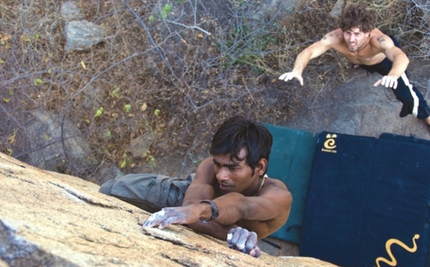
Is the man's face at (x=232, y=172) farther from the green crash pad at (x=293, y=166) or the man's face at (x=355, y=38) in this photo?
the green crash pad at (x=293, y=166)

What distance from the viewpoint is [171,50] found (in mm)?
4656

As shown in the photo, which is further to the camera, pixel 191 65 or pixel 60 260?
pixel 191 65

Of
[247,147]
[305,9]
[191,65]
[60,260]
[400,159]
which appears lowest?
[60,260]

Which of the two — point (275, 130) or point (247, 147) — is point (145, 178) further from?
point (275, 130)

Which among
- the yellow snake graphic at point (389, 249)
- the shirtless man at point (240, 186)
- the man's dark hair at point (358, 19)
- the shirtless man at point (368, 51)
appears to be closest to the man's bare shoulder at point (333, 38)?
the shirtless man at point (368, 51)

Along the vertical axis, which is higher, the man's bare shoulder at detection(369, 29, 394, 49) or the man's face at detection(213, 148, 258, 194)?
the man's bare shoulder at detection(369, 29, 394, 49)

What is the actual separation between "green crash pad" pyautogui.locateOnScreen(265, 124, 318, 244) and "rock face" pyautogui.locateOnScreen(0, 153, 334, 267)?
235 cm

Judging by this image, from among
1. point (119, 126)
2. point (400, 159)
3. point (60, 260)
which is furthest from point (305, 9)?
point (60, 260)

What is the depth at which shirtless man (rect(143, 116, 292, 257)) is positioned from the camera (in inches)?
79.9

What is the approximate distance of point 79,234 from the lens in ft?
4.58

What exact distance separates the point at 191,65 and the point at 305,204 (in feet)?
5.21

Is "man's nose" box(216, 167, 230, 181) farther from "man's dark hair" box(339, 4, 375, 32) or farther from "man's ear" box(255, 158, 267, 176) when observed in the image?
"man's dark hair" box(339, 4, 375, 32)

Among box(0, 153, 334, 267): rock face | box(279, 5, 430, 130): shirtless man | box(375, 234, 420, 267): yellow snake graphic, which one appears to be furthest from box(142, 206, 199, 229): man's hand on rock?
box(375, 234, 420, 267): yellow snake graphic

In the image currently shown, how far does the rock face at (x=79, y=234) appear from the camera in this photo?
1.20m
